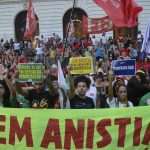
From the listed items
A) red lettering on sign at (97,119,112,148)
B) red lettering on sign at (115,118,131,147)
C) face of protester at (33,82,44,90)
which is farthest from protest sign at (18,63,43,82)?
red lettering on sign at (115,118,131,147)

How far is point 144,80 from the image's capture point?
8375 millimetres

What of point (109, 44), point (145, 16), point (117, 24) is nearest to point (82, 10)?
point (145, 16)

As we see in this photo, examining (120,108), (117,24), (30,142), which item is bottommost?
(30,142)

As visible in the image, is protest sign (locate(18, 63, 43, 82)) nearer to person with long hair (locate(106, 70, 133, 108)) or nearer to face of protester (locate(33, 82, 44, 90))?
face of protester (locate(33, 82, 44, 90))

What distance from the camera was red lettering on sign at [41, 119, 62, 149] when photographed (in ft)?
20.4

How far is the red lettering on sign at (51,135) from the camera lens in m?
6.22

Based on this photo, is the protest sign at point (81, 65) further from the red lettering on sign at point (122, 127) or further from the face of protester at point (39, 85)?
the red lettering on sign at point (122, 127)

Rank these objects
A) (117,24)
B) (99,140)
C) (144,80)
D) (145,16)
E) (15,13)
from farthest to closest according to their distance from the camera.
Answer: (15,13) < (145,16) < (117,24) < (144,80) < (99,140)

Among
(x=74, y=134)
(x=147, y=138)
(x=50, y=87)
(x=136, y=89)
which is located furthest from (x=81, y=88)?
(x=136, y=89)

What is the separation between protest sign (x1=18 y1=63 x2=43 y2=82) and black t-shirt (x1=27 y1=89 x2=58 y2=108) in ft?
0.77

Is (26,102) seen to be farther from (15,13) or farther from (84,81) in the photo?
(15,13)

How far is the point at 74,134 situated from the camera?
624 centimetres

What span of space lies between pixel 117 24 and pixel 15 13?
26.2m

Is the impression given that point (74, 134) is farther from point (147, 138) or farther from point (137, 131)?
point (147, 138)
